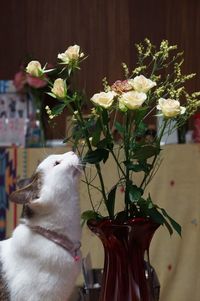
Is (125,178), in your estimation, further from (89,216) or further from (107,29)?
(107,29)

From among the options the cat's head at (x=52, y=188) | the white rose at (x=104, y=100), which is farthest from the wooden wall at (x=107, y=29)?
the white rose at (x=104, y=100)

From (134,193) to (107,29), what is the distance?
2.05 meters

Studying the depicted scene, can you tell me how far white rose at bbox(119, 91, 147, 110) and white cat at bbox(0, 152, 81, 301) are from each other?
0.21 meters

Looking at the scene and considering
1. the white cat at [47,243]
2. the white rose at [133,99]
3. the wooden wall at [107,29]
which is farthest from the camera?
the wooden wall at [107,29]

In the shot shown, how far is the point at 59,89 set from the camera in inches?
36.4

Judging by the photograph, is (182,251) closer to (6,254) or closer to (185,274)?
(185,274)

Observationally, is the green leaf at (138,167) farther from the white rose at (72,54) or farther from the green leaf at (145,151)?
the white rose at (72,54)

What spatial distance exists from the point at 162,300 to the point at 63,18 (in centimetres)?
171

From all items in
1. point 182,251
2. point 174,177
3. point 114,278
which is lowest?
point 182,251

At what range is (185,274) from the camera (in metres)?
2.21

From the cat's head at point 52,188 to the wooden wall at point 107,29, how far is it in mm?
1816

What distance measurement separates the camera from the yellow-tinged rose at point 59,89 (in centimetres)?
92

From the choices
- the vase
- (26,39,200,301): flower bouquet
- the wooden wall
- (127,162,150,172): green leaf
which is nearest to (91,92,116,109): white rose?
(26,39,200,301): flower bouquet

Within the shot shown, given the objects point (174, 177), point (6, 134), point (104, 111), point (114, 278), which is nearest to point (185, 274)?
point (174, 177)
